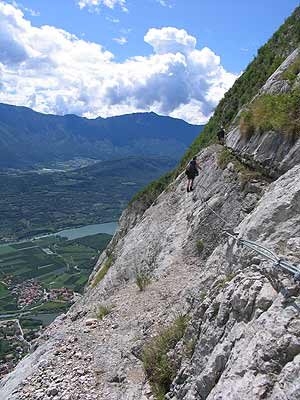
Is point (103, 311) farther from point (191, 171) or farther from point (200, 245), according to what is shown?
point (191, 171)

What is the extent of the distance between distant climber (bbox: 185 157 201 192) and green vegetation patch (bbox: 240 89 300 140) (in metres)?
3.53

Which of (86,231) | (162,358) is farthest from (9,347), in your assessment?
(86,231)

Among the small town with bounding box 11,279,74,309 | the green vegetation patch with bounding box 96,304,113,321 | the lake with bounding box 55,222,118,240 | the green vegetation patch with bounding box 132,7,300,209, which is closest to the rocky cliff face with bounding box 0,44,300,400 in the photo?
the green vegetation patch with bounding box 96,304,113,321

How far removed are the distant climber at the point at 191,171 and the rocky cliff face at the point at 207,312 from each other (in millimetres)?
504

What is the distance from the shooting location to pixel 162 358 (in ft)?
32.3

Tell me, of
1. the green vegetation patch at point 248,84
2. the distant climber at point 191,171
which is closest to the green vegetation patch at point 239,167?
the distant climber at point 191,171

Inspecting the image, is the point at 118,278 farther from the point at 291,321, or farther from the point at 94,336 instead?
the point at 291,321

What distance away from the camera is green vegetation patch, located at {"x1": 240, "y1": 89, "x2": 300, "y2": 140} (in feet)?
46.8

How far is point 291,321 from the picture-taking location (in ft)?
20.9

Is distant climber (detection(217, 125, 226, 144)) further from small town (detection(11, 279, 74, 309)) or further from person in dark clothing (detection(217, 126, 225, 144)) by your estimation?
small town (detection(11, 279, 74, 309))

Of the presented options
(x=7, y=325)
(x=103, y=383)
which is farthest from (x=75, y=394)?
(x=7, y=325)

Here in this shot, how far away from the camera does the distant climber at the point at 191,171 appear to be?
20.5 m

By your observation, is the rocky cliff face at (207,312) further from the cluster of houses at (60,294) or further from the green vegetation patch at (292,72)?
the cluster of houses at (60,294)

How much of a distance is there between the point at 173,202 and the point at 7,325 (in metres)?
67.2
